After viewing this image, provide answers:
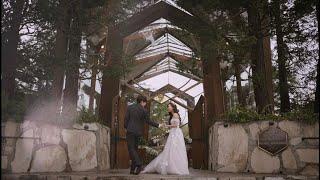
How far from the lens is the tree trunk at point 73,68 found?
8422 millimetres

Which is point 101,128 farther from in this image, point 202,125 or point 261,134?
point 261,134

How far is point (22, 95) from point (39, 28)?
1765 millimetres

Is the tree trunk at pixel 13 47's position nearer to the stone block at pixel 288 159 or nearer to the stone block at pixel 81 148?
the stone block at pixel 81 148

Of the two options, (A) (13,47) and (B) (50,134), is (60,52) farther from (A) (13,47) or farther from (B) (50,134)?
(B) (50,134)

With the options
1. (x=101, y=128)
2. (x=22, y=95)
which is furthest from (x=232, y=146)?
(x=22, y=95)

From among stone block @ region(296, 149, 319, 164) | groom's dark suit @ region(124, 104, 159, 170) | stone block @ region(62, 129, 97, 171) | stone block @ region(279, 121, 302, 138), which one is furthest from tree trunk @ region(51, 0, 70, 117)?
stone block @ region(296, 149, 319, 164)

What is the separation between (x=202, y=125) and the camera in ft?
34.3

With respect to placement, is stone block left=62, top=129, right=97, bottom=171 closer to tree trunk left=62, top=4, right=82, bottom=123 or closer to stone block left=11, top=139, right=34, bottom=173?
tree trunk left=62, top=4, right=82, bottom=123

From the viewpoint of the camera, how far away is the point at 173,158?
8062mm

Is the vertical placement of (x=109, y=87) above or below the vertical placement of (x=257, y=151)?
above

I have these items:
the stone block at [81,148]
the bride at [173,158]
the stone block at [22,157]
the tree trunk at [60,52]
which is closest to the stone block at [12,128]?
the stone block at [22,157]

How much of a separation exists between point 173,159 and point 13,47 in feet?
13.6

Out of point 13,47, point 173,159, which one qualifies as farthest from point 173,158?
point 13,47

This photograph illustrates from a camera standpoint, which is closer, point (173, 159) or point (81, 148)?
point (173, 159)
